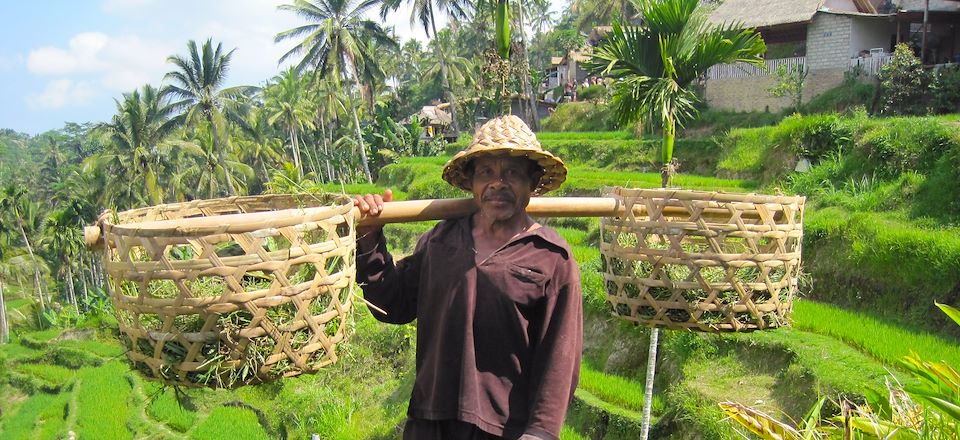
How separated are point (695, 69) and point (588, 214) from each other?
2.94m

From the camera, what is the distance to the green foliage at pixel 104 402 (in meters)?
11.6

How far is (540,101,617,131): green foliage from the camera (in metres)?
19.5

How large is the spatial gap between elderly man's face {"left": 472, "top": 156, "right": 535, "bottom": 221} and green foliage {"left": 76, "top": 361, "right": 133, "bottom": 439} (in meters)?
11.1

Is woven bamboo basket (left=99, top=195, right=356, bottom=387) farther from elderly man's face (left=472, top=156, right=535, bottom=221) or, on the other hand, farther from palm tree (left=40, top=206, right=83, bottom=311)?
palm tree (left=40, top=206, right=83, bottom=311)

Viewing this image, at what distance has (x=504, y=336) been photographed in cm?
195

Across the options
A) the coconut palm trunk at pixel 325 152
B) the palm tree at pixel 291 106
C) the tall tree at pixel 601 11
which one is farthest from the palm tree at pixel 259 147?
the tall tree at pixel 601 11

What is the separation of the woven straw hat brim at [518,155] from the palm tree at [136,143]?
1002 inches

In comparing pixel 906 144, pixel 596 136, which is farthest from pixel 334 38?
pixel 906 144

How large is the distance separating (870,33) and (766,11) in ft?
7.72

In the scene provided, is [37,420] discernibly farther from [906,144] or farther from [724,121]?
[906,144]

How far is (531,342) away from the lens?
6.54ft

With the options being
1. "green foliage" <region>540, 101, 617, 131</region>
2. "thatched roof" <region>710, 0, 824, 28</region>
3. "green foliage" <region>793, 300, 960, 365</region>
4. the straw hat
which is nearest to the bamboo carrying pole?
the straw hat

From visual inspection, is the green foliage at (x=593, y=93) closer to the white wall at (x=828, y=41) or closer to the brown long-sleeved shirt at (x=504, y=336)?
the white wall at (x=828, y=41)

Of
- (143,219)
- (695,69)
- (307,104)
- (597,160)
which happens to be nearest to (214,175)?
(307,104)
